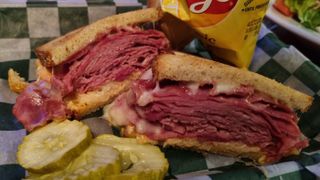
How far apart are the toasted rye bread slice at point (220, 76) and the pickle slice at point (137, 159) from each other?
313 mm

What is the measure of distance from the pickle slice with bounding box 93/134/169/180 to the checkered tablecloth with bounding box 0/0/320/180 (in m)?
0.11

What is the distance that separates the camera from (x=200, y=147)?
1859mm

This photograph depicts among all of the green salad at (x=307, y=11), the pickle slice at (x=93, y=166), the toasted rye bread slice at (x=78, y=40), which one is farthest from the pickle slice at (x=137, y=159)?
the green salad at (x=307, y=11)

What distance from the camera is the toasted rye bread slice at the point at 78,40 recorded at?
198 cm

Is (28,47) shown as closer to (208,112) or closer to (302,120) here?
(208,112)

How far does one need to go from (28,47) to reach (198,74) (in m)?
1.15

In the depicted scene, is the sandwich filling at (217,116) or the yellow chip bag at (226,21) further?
the yellow chip bag at (226,21)

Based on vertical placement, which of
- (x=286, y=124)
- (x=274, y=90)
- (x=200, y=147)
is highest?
(x=274, y=90)

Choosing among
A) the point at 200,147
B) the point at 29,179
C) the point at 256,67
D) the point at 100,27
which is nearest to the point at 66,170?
the point at 29,179

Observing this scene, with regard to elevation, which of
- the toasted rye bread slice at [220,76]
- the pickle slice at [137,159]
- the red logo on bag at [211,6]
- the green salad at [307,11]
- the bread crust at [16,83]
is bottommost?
the pickle slice at [137,159]

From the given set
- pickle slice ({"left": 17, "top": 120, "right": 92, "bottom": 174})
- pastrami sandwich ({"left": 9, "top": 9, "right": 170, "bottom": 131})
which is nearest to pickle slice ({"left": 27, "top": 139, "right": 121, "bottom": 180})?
pickle slice ({"left": 17, "top": 120, "right": 92, "bottom": 174})

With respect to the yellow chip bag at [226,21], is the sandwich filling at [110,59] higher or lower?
lower

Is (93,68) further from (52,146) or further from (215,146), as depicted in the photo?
(215,146)

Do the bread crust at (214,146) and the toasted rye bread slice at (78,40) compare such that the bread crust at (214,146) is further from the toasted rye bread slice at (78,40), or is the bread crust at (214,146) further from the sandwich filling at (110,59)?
the toasted rye bread slice at (78,40)
